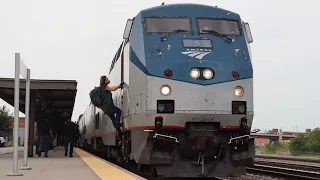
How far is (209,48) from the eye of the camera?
911 centimetres

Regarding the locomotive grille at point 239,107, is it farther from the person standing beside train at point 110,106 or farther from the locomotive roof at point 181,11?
the person standing beside train at point 110,106

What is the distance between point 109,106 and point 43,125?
266 inches

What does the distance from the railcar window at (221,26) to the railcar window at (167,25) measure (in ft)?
0.99

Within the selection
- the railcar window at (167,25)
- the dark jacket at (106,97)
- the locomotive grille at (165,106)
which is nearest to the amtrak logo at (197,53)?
the railcar window at (167,25)

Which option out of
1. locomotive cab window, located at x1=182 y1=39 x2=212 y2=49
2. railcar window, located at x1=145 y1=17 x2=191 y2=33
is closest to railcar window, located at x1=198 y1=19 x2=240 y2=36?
railcar window, located at x1=145 y1=17 x2=191 y2=33

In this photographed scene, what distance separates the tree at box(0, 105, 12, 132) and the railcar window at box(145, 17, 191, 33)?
209 feet

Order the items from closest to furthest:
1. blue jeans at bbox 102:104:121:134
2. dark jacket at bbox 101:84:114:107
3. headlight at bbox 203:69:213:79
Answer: headlight at bbox 203:69:213:79 < blue jeans at bbox 102:104:121:134 < dark jacket at bbox 101:84:114:107

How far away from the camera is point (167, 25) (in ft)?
31.3

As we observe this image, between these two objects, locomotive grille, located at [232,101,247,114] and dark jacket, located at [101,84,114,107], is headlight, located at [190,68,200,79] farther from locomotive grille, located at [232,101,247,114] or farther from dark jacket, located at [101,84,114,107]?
dark jacket, located at [101,84,114,107]

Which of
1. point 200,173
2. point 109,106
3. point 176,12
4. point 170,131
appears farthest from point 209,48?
point 109,106

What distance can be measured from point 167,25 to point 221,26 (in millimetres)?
1179

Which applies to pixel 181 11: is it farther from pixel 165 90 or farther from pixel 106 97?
pixel 106 97

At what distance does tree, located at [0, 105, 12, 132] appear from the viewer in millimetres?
68875

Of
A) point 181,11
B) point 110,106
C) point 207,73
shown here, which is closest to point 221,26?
point 181,11
